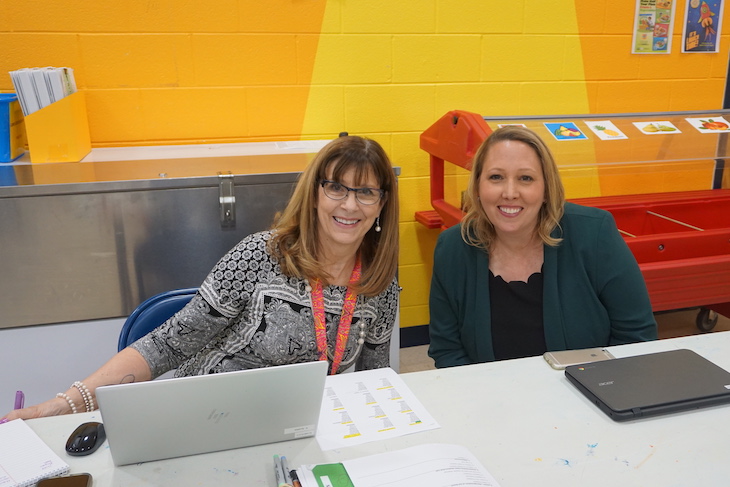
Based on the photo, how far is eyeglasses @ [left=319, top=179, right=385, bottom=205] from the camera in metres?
1.55

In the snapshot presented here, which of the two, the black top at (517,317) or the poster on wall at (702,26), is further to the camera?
the poster on wall at (702,26)

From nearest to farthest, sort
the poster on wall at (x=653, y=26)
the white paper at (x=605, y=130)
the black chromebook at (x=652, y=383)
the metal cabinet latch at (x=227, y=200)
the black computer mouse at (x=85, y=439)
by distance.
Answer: the black computer mouse at (x=85, y=439) < the black chromebook at (x=652, y=383) < the metal cabinet latch at (x=227, y=200) < the white paper at (x=605, y=130) < the poster on wall at (x=653, y=26)

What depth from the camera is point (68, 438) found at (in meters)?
1.17

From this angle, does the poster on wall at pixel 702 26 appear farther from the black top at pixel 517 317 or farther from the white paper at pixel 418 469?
the white paper at pixel 418 469

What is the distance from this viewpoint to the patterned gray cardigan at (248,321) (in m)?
1.52

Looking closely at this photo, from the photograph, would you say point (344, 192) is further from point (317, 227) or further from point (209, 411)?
point (209, 411)

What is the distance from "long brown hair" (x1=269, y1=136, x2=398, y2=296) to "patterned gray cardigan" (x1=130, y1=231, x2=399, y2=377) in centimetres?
4

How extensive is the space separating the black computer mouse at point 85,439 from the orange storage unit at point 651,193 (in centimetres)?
175

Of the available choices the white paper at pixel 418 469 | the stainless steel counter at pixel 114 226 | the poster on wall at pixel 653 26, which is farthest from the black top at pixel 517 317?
the poster on wall at pixel 653 26

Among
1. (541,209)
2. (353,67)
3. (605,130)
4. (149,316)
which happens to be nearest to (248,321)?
(149,316)

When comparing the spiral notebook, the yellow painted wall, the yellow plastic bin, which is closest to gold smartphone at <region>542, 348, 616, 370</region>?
the spiral notebook

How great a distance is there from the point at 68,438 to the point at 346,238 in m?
0.73

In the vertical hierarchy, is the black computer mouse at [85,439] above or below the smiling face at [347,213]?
below

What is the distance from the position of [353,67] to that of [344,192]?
1.47 metres
